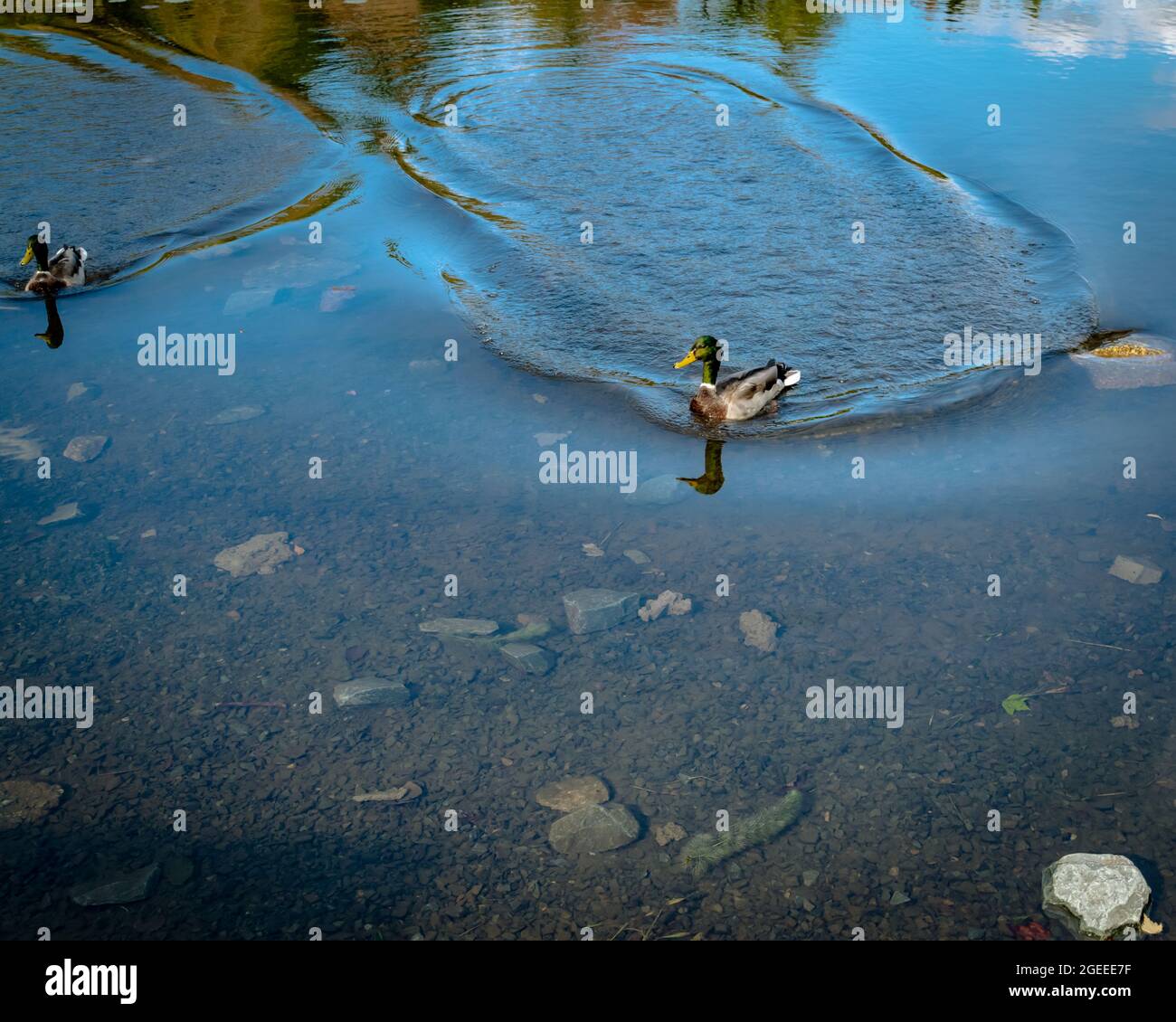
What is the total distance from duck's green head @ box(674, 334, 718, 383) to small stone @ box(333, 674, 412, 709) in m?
3.67

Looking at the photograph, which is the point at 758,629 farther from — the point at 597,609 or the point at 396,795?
the point at 396,795

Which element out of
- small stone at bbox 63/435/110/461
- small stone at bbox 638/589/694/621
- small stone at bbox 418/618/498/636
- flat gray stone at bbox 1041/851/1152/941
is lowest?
flat gray stone at bbox 1041/851/1152/941

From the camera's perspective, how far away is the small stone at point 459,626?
21.5 feet

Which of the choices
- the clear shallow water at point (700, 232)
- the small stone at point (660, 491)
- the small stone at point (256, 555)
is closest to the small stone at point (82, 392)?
the small stone at point (256, 555)

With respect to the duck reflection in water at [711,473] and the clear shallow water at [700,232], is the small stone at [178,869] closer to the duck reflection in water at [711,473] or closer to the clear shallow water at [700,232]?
the duck reflection in water at [711,473]

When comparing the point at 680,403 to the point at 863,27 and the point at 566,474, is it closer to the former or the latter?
the point at 566,474

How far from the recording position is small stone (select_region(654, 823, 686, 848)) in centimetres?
529

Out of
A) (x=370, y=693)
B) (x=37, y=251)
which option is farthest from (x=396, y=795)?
(x=37, y=251)

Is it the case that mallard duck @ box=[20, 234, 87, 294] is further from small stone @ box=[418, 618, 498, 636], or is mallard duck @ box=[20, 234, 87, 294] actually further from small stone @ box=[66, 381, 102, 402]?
small stone @ box=[418, 618, 498, 636]

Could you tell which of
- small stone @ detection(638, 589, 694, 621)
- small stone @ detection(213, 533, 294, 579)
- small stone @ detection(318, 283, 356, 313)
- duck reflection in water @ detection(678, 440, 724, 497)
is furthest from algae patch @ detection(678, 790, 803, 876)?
small stone @ detection(318, 283, 356, 313)

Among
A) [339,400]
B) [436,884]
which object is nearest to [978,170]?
[339,400]

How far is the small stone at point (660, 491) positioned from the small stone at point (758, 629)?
139 centimetres

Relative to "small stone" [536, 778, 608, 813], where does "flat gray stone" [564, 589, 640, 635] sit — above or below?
above

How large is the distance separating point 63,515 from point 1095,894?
21.9ft
